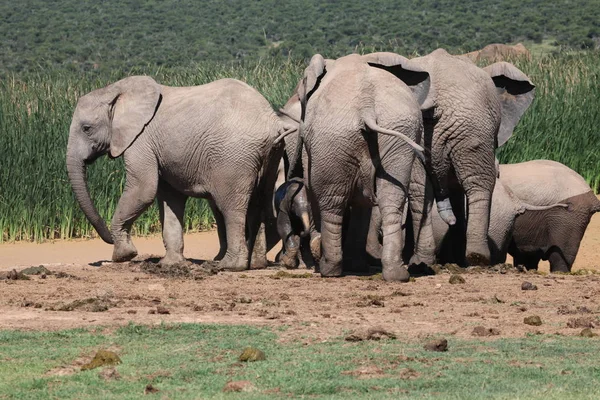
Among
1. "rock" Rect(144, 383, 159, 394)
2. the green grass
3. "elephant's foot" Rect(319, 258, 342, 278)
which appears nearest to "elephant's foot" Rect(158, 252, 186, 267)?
"elephant's foot" Rect(319, 258, 342, 278)

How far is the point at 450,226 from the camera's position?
1320cm

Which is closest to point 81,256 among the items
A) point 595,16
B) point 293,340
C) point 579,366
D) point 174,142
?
point 174,142

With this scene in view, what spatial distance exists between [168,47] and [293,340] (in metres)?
55.0

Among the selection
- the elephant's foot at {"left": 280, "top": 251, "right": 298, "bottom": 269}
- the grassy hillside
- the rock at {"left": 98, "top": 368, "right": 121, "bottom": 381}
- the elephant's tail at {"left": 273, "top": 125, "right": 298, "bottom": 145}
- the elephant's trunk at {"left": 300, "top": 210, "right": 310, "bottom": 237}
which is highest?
the grassy hillside

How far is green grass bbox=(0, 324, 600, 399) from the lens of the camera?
6.47 m

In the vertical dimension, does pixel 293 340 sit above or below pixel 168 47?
below

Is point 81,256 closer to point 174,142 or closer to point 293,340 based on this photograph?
point 174,142

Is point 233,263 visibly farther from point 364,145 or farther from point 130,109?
point 364,145

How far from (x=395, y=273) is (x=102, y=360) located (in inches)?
172

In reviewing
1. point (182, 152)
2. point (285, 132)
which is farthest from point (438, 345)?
point (182, 152)

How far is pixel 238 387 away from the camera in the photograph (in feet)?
21.2

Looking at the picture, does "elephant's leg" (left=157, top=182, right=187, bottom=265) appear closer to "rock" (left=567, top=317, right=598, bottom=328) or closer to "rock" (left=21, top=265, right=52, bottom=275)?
"rock" (left=21, top=265, right=52, bottom=275)

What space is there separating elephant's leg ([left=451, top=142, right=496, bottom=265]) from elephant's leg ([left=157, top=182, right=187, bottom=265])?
2.98 metres

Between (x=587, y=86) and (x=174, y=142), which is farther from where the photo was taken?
(x=587, y=86)
